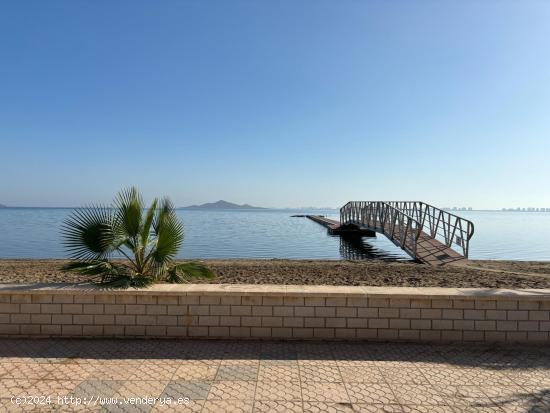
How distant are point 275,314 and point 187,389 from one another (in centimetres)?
134

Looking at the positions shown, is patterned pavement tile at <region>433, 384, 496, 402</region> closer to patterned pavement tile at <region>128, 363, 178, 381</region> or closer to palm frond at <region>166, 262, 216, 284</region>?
patterned pavement tile at <region>128, 363, 178, 381</region>

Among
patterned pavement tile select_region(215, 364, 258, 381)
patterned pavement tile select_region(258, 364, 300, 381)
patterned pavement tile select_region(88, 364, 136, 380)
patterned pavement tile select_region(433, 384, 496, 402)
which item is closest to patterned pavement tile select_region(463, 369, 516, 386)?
patterned pavement tile select_region(433, 384, 496, 402)

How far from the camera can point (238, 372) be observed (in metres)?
3.33

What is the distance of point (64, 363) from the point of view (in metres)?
3.50

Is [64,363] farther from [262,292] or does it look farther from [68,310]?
[262,292]

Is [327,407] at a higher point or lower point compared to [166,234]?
lower

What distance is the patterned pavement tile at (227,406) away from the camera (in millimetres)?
2719

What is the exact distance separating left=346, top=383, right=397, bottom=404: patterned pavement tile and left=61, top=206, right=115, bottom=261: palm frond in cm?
346

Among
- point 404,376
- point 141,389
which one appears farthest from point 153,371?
point 404,376

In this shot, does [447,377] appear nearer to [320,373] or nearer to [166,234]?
[320,373]

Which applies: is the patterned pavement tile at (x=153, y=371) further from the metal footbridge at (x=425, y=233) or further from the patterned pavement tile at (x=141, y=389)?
the metal footbridge at (x=425, y=233)

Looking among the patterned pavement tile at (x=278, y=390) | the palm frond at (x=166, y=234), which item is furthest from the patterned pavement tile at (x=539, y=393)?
the palm frond at (x=166, y=234)

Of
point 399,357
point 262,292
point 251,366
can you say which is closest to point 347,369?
point 399,357

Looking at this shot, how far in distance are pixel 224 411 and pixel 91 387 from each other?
1.17 meters
